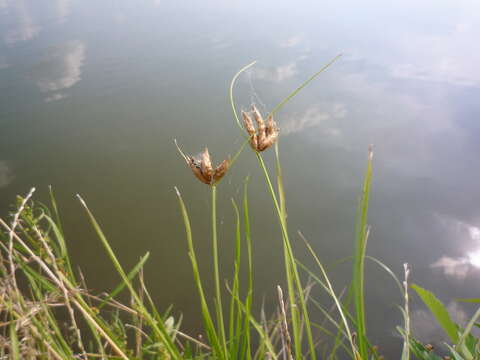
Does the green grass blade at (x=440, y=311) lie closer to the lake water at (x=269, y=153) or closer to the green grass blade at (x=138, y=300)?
the green grass blade at (x=138, y=300)

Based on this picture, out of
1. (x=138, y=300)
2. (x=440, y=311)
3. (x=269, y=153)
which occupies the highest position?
→ (x=138, y=300)

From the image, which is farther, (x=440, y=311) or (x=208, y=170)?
(x=440, y=311)

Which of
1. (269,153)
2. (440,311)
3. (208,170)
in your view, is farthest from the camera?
(269,153)

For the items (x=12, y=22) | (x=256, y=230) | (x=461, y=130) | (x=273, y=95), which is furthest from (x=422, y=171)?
(x=12, y=22)

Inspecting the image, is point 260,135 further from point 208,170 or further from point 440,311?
point 440,311

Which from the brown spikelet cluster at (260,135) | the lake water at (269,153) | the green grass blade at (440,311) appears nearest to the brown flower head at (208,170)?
the brown spikelet cluster at (260,135)

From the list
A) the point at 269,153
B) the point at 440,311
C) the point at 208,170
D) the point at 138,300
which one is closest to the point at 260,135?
the point at 208,170

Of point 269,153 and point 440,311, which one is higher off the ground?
point 440,311

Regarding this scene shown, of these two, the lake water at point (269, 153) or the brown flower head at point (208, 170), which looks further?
the lake water at point (269, 153)

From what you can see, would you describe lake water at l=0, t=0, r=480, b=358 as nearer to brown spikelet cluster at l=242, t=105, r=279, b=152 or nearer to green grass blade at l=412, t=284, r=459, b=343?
brown spikelet cluster at l=242, t=105, r=279, b=152
